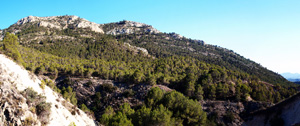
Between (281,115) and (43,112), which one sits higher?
(43,112)

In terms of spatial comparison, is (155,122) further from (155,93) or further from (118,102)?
(118,102)

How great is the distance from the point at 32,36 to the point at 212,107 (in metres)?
167

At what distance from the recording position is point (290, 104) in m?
37.9

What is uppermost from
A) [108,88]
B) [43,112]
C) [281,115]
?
[43,112]

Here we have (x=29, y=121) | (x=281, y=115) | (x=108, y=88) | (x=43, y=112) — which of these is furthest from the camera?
(x=108, y=88)

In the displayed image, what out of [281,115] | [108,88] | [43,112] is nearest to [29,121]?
[43,112]

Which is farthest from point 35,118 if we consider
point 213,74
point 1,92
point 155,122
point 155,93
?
point 213,74

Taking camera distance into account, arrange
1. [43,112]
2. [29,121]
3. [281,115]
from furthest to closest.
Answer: [281,115] < [43,112] < [29,121]

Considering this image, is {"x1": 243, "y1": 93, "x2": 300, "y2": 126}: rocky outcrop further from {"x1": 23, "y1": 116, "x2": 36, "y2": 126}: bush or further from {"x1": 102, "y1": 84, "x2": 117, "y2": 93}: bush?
{"x1": 102, "y1": 84, "x2": 117, "y2": 93}: bush

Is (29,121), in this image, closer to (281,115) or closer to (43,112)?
Result: (43,112)

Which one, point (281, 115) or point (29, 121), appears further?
point (281, 115)

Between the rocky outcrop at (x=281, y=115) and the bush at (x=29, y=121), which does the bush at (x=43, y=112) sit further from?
the rocky outcrop at (x=281, y=115)

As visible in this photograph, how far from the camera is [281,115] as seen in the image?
127 ft

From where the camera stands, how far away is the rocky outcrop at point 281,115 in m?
34.6
